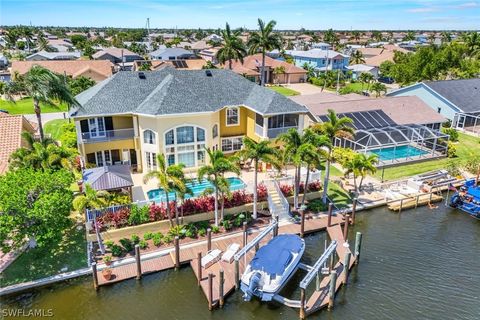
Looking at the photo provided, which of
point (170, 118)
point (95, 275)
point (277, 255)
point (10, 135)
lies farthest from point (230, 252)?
point (10, 135)

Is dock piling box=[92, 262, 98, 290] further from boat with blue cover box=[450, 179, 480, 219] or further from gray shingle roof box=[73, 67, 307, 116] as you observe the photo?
boat with blue cover box=[450, 179, 480, 219]

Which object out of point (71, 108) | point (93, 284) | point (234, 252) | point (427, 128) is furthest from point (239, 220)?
point (427, 128)

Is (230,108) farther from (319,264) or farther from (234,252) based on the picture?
(319,264)

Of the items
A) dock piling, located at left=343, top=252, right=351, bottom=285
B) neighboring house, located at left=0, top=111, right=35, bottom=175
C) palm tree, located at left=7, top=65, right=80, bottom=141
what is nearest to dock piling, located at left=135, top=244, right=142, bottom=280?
dock piling, located at left=343, top=252, right=351, bottom=285

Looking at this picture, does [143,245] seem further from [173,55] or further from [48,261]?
[173,55]

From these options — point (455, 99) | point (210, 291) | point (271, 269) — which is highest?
point (455, 99)

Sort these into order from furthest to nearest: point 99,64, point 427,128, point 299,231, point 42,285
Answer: point 99,64 < point 427,128 < point 299,231 < point 42,285
